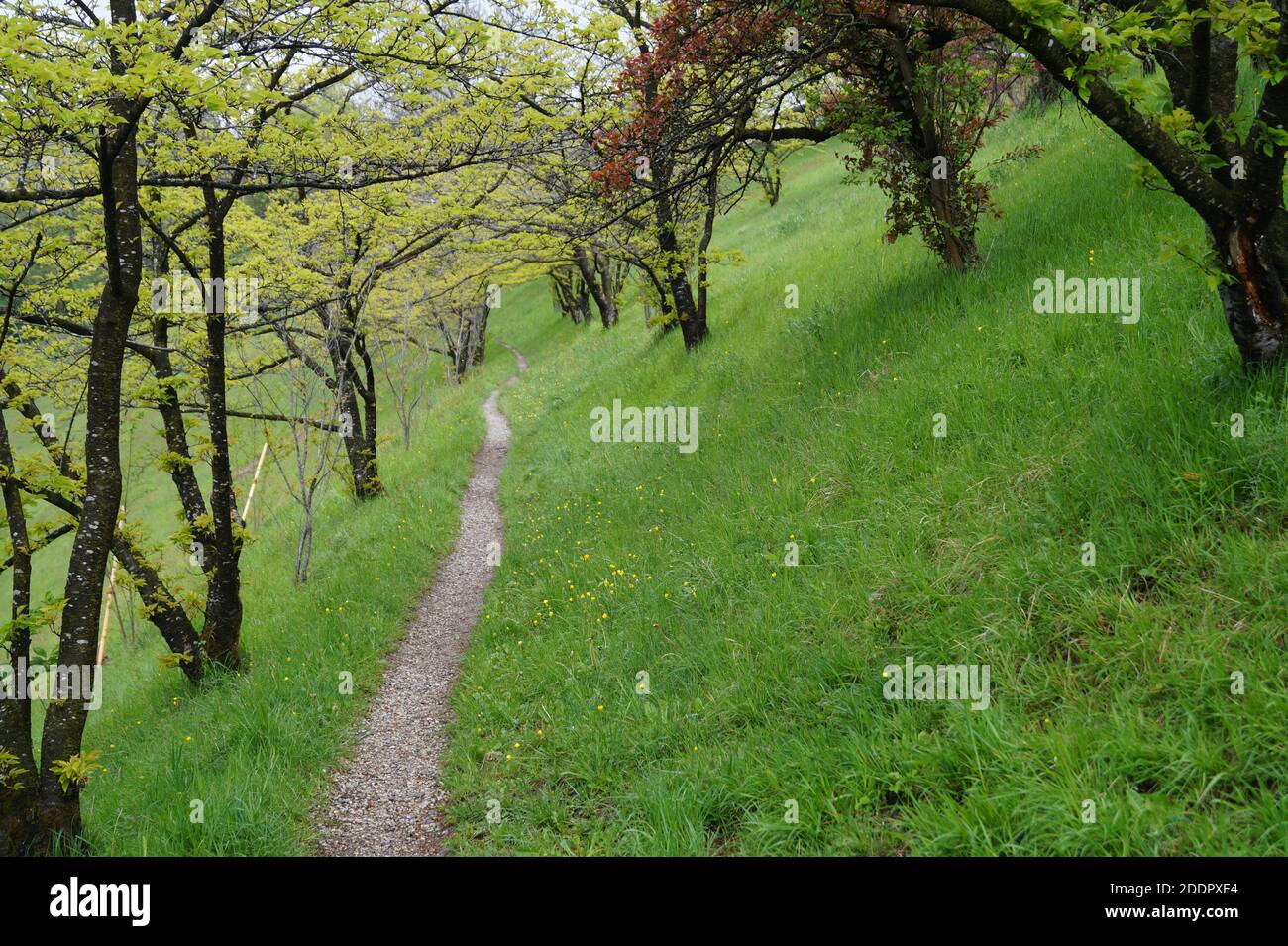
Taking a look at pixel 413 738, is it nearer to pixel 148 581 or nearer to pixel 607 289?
pixel 148 581

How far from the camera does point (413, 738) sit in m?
6.91

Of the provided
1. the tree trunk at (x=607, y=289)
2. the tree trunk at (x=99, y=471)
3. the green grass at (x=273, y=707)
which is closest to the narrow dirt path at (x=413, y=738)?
the green grass at (x=273, y=707)

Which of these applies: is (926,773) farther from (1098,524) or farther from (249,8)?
(249,8)

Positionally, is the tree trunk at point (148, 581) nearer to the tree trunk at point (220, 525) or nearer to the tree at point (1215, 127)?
the tree trunk at point (220, 525)

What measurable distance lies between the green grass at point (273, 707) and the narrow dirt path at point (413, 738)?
211 mm

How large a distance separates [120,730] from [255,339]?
27.1 feet

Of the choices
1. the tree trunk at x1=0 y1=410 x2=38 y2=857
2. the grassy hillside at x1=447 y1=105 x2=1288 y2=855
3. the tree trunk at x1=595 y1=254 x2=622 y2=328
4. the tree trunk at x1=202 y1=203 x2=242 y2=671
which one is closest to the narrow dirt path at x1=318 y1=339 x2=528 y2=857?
the grassy hillside at x1=447 y1=105 x2=1288 y2=855

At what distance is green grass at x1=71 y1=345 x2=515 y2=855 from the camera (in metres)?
5.45

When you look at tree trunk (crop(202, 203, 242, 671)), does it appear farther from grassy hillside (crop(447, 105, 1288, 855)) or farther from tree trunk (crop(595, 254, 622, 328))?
tree trunk (crop(595, 254, 622, 328))

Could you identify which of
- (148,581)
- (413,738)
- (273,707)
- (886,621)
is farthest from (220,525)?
(886,621)

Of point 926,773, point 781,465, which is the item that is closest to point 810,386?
point 781,465

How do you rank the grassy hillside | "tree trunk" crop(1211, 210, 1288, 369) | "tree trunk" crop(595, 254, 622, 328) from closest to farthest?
1. the grassy hillside
2. "tree trunk" crop(1211, 210, 1288, 369)
3. "tree trunk" crop(595, 254, 622, 328)

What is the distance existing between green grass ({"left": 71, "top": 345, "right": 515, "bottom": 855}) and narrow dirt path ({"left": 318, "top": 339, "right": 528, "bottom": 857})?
21cm

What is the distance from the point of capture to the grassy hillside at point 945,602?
340 cm
